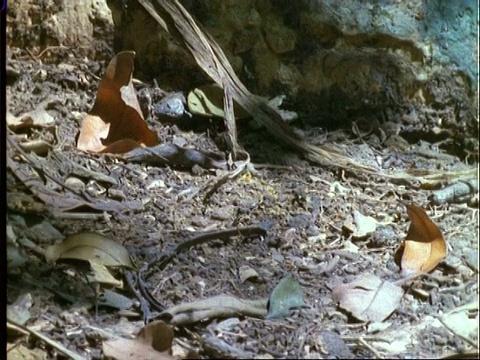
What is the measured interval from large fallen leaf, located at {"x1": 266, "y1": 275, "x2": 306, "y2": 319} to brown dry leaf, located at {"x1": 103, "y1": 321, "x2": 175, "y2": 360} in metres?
0.13

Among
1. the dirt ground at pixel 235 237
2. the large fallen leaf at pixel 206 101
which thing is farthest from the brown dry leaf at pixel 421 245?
the large fallen leaf at pixel 206 101

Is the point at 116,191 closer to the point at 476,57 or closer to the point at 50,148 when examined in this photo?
the point at 50,148

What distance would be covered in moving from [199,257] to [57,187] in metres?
0.20

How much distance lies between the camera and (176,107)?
3.33 ft

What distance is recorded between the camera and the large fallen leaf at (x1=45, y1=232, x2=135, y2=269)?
91cm

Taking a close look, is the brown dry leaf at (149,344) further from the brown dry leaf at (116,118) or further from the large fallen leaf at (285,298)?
the brown dry leaf at (116,118)

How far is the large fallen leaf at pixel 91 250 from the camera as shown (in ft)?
2.98

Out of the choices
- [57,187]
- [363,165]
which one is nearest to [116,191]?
[57,187]

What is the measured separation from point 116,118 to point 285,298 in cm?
33

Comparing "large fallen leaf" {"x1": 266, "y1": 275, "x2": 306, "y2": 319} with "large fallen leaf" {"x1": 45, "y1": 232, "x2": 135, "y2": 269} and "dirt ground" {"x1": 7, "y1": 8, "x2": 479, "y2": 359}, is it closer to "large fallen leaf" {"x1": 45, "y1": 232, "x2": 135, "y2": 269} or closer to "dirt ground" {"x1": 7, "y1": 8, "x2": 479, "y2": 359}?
"dirt ground" {"x1": 7, "y1": 8, "x2": 479, "y2": 359}

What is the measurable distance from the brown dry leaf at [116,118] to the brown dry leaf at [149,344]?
0.78 feet

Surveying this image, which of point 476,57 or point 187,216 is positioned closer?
point 187,216

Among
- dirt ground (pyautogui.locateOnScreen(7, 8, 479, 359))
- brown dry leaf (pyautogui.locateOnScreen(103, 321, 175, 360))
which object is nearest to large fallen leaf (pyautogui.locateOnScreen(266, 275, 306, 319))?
dirt ground (pyautogui.locateOnScreen(7, 8, 479, 359))

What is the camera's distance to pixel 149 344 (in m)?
0.92
